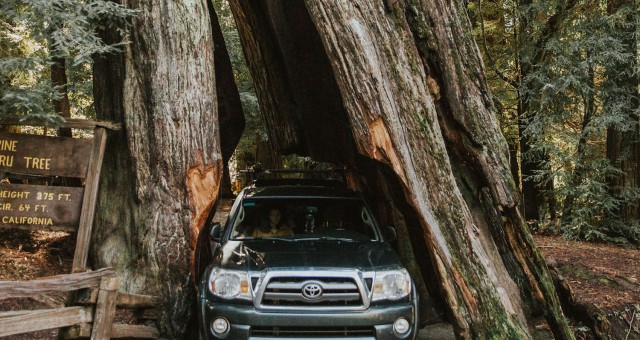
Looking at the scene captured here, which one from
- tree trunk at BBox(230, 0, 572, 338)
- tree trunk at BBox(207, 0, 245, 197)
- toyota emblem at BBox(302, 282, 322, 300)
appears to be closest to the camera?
toyota emblem at BBox(302, 282, 322, 300)

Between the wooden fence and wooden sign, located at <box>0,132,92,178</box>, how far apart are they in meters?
1.25

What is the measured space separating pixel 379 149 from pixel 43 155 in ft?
12.4

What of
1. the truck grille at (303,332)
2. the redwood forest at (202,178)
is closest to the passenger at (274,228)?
the redwood forest at (202,178)

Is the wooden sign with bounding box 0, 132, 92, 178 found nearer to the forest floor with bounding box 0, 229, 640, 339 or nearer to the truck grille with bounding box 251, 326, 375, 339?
the forest floor with bounding box 0, 229, 640, 339

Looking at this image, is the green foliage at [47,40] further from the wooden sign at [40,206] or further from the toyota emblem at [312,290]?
the toyota emblem at [312,290]

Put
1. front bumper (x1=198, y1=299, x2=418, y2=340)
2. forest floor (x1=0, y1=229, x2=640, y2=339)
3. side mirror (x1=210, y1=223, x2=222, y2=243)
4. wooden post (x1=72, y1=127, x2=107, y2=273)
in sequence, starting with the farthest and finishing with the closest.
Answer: forest floor (x1=0, y1=229, x2=640, y2=339) → side mirror (x1=210, y1=223, x2=222, y2=243) → wooden post (x1=72, y1=127, x2=107, y2=273) → front bumper (x1=198, y1=299, x2=418, y2=340)

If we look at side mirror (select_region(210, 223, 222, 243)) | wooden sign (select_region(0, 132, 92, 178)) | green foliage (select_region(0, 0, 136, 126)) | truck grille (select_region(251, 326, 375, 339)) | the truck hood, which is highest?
green foliage (select_region(0, 0, 136, 126))

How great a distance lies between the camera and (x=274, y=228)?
695 cm

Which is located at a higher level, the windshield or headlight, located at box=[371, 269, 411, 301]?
the windshield

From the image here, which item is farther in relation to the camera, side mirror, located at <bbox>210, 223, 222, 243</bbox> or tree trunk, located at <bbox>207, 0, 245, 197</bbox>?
tree trunk, located at <bbox>207, 0, 245, 197</bbox>

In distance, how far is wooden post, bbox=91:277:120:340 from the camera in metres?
5.62

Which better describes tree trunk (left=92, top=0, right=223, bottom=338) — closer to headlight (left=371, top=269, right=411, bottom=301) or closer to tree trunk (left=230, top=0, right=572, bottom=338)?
tree trunk (left=230, top=0, right=572, bottom=338)

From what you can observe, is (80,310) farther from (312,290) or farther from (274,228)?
(274,228)

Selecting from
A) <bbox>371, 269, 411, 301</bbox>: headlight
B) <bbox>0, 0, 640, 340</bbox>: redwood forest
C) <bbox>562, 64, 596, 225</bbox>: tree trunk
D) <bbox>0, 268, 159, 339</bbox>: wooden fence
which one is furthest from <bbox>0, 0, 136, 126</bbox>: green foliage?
<bbox>562, 64, 596, 225</bbox>: tree trunk
